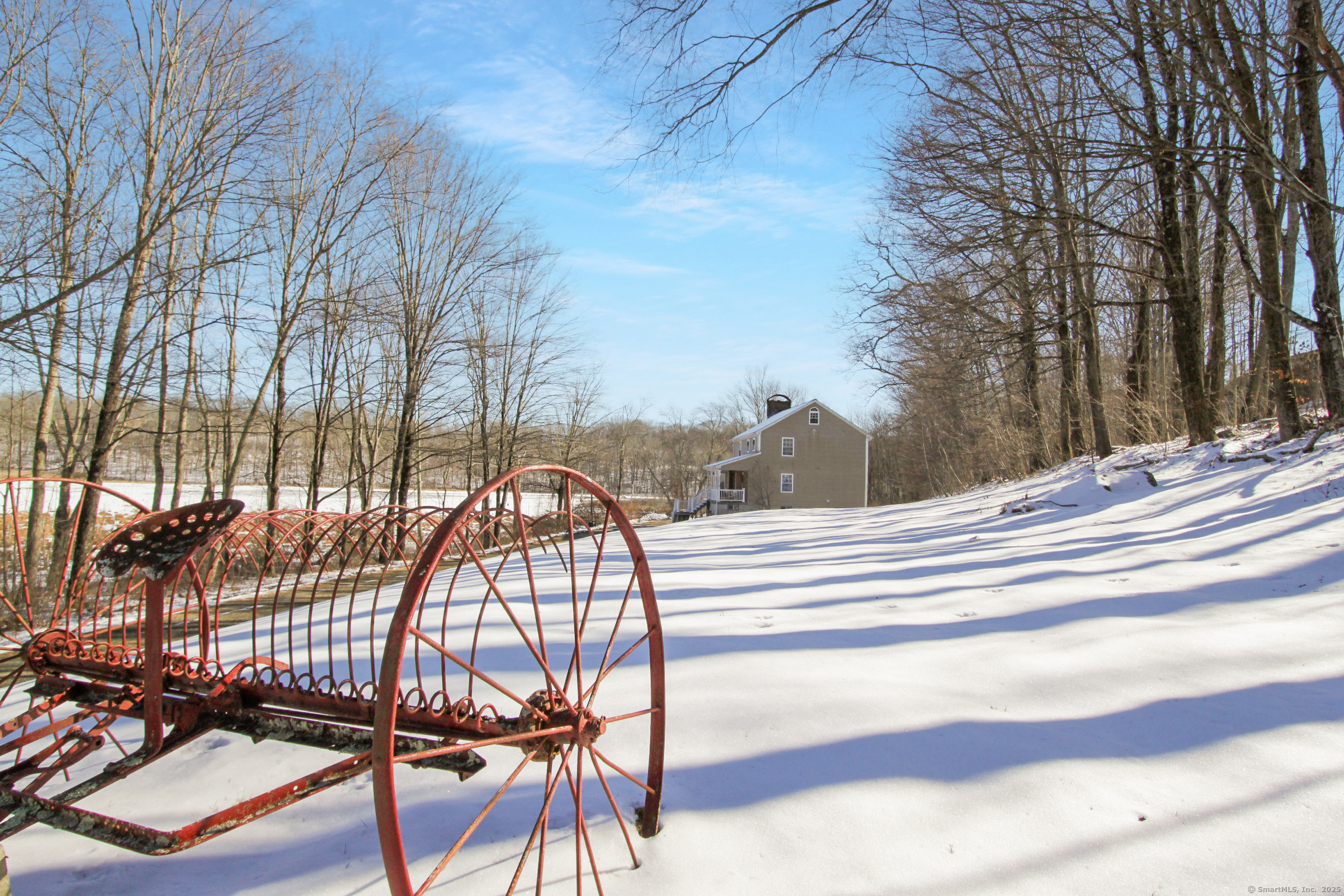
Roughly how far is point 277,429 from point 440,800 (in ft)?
46.7

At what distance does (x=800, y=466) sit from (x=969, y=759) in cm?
3638

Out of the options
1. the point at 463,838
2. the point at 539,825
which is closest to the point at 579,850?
the point at 539,825

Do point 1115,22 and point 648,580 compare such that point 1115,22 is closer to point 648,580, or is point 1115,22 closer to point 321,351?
point 648,580

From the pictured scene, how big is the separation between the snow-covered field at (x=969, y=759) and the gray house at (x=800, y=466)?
3320 centimetres

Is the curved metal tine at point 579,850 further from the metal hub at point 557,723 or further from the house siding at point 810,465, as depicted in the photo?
the house siding at point 810,465

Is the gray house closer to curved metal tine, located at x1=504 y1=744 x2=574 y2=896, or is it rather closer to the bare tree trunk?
the bare tree trunk

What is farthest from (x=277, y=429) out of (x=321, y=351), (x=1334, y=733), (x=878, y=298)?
(x=1334, y=733)

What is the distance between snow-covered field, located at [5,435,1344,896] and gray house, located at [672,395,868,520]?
3320 centimetres

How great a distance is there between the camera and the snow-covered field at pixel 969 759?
2.10 m

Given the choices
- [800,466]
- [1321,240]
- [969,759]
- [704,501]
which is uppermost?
[1321,240]

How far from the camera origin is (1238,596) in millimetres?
4070

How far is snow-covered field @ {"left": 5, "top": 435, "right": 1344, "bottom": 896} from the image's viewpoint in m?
2.10

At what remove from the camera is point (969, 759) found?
8.49 feet

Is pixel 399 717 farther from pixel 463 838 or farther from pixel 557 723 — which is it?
pixel 463 838
